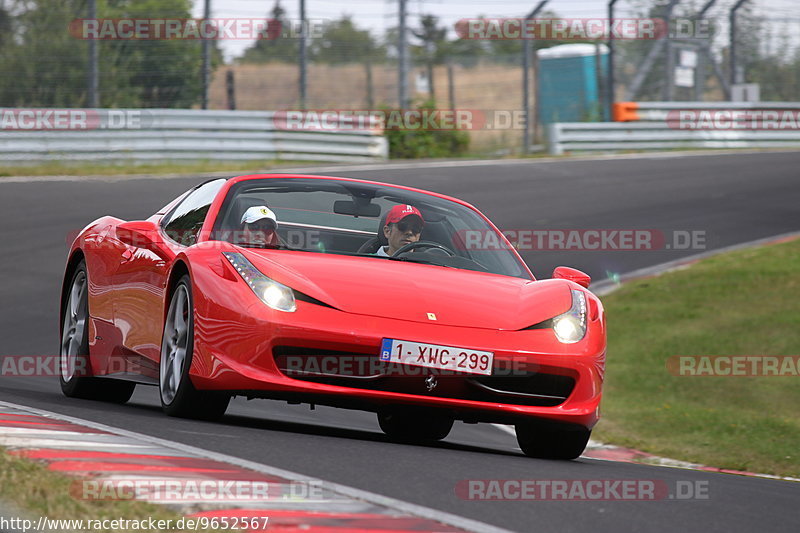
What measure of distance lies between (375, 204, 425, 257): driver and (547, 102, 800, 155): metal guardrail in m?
17.8

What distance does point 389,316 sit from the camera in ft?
18.0

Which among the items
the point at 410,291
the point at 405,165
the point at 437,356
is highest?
the point at 410,291

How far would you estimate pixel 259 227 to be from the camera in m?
6.27

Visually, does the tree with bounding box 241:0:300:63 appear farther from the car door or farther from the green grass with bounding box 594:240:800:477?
the car door

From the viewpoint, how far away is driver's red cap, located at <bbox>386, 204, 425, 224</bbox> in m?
6.69

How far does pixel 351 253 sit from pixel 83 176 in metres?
12.4

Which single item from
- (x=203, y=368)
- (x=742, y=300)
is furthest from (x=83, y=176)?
(x=203, y=368)

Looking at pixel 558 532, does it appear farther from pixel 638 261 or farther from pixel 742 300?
pixel 638 261

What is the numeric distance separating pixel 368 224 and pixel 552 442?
68.4 inches

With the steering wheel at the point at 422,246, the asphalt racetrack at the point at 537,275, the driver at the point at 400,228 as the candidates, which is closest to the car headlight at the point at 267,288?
the asphalt racetrack at the point at 537,275

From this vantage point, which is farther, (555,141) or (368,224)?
(555,141)

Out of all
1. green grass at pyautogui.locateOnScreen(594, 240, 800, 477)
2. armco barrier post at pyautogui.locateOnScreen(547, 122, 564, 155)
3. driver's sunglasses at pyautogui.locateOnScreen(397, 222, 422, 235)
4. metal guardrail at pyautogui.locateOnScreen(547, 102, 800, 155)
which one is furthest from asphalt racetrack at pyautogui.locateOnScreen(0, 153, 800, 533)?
armco barrier post at pyautogui.locateOnScreen(547, 122, 564, 155)

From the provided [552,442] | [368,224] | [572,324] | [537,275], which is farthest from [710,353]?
[572,324]

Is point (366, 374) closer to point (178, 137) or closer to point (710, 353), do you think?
point (710, 353)
